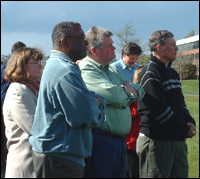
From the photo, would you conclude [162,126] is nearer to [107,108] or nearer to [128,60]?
[107,108]

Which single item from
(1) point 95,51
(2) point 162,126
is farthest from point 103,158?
(1) point 95,51

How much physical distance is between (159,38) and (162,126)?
3.71ft

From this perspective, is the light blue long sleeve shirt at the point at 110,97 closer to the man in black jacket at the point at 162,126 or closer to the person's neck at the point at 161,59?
the man in black jacket at the point at 162,126

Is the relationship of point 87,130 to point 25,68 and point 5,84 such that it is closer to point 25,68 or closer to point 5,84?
point 25,68

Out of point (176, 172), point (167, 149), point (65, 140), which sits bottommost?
point (176, 172)

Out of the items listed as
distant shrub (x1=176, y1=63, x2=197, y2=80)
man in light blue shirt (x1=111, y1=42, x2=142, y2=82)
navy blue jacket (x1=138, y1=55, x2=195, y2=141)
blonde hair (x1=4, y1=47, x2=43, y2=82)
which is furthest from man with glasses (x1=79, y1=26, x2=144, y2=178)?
distant shrub (x1=176, y1=63, x2=197, y2=80)

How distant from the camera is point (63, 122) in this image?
2656 mm

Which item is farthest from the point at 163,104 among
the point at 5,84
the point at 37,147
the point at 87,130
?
the point at 5,84

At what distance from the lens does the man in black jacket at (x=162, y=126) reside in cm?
390

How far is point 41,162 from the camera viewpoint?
269cm

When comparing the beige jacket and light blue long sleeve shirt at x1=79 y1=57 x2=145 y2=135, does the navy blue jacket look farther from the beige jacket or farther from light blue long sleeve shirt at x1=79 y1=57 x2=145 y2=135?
the beige jacket

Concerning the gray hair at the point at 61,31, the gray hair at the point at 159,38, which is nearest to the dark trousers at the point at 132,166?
the gray hair at the point at 159,38

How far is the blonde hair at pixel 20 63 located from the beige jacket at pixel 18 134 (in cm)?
19

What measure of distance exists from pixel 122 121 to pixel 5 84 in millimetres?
1923
